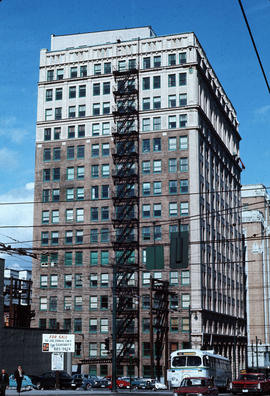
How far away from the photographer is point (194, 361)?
4738 centimetres

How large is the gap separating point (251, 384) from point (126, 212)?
51.0 metres

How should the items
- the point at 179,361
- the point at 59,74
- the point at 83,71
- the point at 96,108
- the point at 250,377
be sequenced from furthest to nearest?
the point at 59,74 → the point at 83,71 → the point at 96,108 → the point at 179,361 → the point at 250,377

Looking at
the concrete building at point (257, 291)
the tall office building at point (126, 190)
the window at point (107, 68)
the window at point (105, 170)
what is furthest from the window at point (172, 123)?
the concrete building at point (257, 291)

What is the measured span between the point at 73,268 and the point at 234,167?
41307 millimetres

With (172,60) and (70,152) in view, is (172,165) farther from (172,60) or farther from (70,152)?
(70,152)

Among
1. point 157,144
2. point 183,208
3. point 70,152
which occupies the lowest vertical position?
point 183,208

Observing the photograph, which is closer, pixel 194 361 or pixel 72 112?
pixel 194 361

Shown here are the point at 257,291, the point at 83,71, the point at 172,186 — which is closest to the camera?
the point at 172,186

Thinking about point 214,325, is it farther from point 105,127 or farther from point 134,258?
point 105,127

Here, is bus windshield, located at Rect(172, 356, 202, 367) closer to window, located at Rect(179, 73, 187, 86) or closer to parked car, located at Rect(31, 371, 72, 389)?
parked car, located at Rect(31, 371, 72, 389)

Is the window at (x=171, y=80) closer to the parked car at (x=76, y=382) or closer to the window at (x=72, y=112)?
the window at (x=72, y=112)

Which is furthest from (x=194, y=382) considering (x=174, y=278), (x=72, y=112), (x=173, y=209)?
(x=72, y=112)

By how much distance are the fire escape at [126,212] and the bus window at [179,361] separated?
37.9 meters

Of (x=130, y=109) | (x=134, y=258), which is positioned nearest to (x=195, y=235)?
(x=134, y=258)
